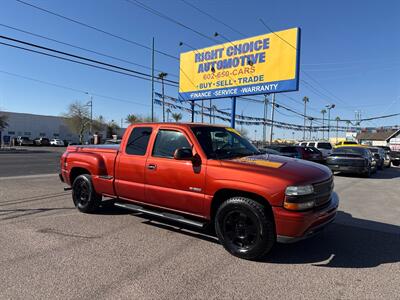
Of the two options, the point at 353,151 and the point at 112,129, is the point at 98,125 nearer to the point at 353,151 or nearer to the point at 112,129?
the point at 112,129

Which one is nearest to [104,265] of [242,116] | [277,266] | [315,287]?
[277,266]

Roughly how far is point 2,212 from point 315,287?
6.04m

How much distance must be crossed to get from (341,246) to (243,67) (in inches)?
664

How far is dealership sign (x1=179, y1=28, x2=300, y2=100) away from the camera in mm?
18688

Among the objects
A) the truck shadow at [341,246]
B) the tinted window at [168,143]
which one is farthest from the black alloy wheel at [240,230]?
the tinted window at [168,143]

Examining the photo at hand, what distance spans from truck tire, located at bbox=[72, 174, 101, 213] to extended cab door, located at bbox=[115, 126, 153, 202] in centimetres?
79

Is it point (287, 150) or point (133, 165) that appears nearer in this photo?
point (133, 165)

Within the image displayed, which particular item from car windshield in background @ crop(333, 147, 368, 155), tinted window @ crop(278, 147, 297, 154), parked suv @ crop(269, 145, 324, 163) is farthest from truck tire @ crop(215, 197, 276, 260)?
tinted window @ crop(278, 147, 297, 154)

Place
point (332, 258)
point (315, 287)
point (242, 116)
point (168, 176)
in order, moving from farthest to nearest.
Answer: point (242, 116) → point (168, 176) → point (332, 258) → point (315, 287)

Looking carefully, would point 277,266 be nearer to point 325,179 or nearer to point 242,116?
point 325,179

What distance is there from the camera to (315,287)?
3.66m

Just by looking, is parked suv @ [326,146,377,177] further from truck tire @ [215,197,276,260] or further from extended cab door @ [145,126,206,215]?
truck tire @ [215,197,276,260]

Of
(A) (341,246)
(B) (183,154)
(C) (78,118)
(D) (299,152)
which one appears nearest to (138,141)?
(B) (183,154)

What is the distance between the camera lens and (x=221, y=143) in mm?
5383
